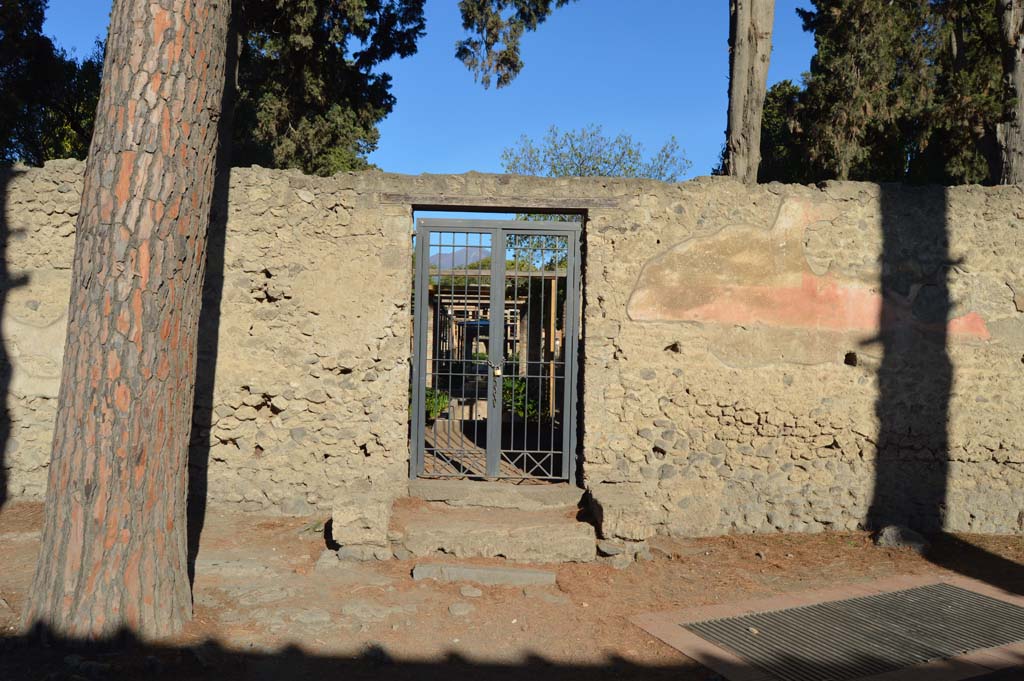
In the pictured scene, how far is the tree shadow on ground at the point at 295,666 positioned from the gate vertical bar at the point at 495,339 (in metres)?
2.40

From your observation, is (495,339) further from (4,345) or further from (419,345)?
(4,345)

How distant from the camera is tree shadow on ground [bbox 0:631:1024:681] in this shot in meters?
3.32

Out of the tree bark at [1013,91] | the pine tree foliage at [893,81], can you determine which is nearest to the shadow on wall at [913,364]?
the tree bark at [1013,91]

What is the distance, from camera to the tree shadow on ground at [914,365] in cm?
599

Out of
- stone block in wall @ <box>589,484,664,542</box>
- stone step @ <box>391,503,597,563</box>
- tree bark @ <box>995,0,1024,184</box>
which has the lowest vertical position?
stone step @ <box>391,503,597,563</box>

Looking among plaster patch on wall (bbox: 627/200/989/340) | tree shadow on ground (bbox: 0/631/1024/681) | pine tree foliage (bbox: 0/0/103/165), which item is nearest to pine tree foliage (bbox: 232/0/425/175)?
pine tree foliage (bbox: 0/0/103/165)

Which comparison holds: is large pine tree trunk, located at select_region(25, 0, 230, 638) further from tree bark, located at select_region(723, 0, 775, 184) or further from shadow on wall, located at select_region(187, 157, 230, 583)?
tree bark, located at select_region(723, 0, 775, 184)

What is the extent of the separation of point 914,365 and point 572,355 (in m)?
2.67

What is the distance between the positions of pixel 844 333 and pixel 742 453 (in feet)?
4.04

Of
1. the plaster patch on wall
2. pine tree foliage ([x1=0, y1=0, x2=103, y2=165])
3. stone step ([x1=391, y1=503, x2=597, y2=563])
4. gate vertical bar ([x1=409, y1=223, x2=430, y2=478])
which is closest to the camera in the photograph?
stone step ([x1=391, y1=503, x2=597, y2=563])

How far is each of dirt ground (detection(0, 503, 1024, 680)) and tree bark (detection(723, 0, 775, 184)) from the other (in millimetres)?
5311

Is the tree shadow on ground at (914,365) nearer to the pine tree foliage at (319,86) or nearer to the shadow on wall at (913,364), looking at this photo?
the shadow on wall at (913,364)

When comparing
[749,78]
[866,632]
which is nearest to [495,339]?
[866,632]

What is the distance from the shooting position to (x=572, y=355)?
20.4 feet
